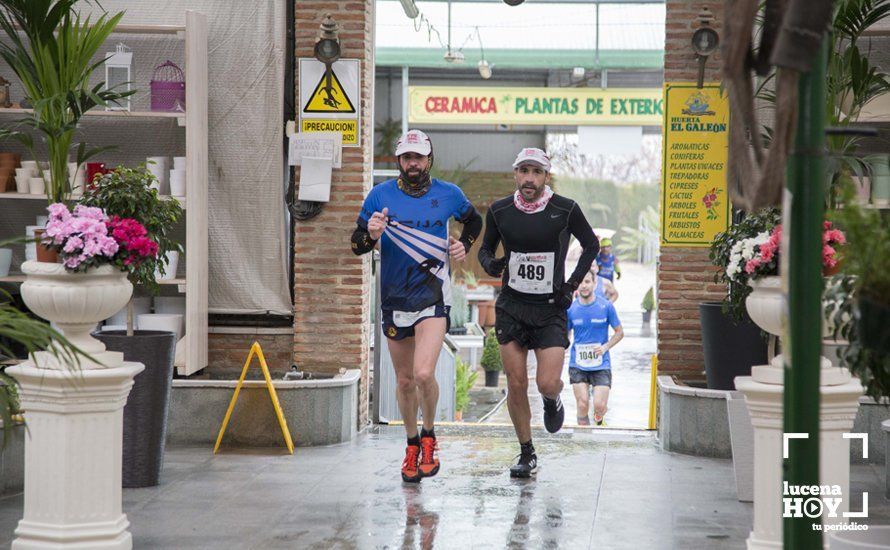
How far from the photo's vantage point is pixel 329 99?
26.1ft

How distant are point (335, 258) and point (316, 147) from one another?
746 mm

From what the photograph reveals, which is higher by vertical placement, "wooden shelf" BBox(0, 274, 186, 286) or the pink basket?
the pink basket

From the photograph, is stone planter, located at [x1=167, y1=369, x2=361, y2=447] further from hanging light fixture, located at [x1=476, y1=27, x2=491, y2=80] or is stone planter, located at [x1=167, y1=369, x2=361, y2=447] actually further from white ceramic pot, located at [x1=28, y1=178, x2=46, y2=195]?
hanging light fixture, located at [x1=476, y1=27, x2=491, y2=80]

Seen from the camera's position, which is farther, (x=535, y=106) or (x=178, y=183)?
(x=535, y=106)

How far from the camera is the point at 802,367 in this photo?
2.79 m

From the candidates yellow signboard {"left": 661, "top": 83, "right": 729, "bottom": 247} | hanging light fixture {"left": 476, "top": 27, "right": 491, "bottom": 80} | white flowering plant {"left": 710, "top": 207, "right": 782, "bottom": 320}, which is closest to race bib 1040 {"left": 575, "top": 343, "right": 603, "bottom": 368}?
yellow signboard {"left": 661, "top": 83, "right": 729, "bottom": 247}

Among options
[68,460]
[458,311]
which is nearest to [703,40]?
[68,460]

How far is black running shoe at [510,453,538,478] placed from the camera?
6637 mm

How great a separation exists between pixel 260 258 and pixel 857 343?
18.1 ft

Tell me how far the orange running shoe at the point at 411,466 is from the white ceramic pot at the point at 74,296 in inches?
79.1

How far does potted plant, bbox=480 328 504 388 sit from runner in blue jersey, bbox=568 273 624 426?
4491mm

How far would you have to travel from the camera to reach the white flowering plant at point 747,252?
199 inches

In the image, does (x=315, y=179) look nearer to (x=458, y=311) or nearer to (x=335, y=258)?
(x=335, y=258)

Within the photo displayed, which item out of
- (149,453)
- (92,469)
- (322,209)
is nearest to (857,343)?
(92,469)
